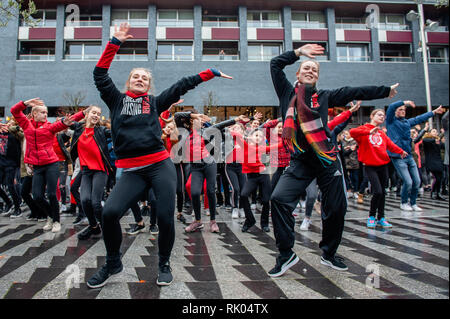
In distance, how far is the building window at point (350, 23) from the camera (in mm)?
26250

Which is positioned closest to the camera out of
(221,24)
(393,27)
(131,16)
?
(131,16)

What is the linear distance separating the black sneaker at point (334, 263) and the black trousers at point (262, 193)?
2.10 metres

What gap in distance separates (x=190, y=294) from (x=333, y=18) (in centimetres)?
2819

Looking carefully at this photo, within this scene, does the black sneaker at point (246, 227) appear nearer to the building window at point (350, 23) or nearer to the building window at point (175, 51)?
the building window at point (175, 51)

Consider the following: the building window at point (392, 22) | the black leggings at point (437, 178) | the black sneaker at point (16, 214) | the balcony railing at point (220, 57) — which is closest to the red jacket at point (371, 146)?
the black leggings at point (437, 178)

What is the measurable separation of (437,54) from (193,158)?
29.9 meters

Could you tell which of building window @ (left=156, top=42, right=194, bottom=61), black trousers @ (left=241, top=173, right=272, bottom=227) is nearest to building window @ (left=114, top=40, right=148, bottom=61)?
building window @ (left=156, top=42, right=194, bottom=61)

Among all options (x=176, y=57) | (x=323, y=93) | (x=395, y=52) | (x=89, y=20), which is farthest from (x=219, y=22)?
(x=323, y=93)

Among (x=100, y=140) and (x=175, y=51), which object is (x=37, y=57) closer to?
(x=175, y=51)

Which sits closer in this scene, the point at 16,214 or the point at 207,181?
the point at 207,181

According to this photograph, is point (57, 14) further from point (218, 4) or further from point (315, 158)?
point (315, 158)

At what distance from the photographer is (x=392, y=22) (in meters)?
26.6
